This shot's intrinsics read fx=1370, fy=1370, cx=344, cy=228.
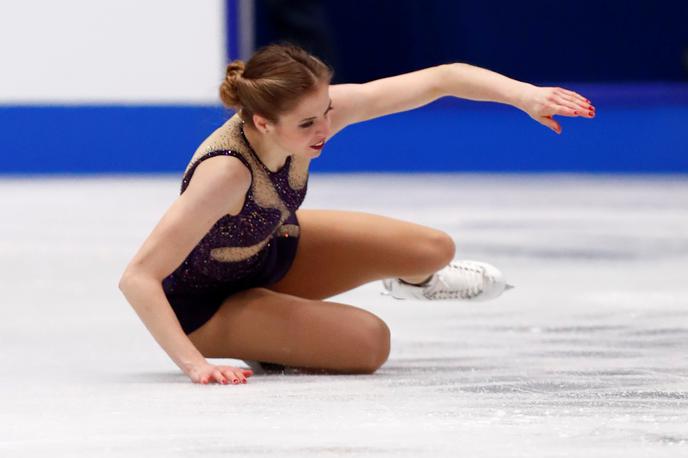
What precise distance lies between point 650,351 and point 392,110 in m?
0.63

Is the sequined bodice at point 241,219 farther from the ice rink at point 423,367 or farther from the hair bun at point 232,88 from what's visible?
the ice rink at point 423,367

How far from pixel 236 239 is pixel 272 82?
29 centimetres

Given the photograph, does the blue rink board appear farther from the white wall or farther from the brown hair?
the brown hair

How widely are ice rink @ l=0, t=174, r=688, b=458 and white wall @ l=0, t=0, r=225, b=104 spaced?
2.27 metres

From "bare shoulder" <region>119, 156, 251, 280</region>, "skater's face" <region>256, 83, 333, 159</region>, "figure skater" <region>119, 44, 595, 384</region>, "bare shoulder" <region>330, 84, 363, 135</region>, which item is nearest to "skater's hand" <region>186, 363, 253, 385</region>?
"figure skater" <region>119, 44, 595, 384</region>

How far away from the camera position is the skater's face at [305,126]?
7.25ft

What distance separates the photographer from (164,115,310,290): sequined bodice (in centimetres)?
227

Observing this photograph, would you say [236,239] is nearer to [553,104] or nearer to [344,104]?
[344,104]

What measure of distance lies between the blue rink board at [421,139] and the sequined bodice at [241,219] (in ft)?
13.7

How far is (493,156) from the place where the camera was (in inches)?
259

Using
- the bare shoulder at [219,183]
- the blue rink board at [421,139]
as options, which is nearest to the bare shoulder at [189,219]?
the bare shoulder at [219,183]

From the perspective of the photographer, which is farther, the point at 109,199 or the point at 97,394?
the point at 109,199

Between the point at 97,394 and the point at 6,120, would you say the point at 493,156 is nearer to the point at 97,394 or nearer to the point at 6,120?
the point at 6,120

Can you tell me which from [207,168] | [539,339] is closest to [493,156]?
[539,339]
